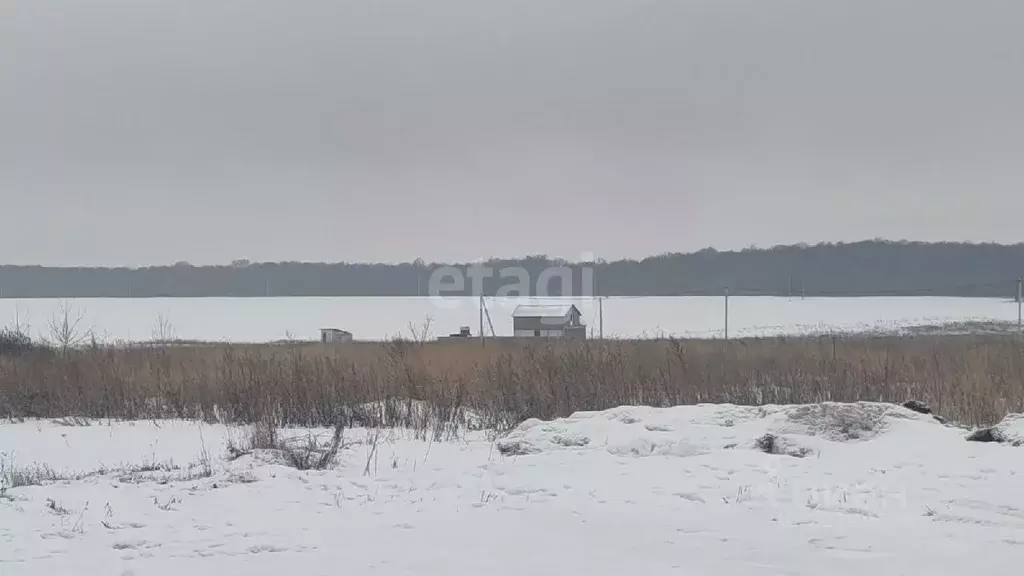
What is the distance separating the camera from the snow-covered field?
3825 cm

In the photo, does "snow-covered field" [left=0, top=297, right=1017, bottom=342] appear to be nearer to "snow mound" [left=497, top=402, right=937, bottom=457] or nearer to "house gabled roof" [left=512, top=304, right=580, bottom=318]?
"house gabled roof" [left=512, top=304, right=580, bottom=318]

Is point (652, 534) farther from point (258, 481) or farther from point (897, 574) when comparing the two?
point (258, 481)

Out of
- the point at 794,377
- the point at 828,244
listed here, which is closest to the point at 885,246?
the point at 828,244

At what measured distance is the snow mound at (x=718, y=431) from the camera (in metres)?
7.85

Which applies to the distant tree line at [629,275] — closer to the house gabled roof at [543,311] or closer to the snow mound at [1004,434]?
the house gabled roof at [543,311]

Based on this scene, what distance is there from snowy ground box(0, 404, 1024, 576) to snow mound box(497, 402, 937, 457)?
0.08 ft

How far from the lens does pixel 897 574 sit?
14.0ft

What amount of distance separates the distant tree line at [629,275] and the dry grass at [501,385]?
5324 centimetres

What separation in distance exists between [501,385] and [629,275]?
7677 centimetres

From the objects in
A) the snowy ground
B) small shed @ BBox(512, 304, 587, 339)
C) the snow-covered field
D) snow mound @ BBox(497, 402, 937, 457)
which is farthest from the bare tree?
small shed @ BBox(512, 304, 587, 339)

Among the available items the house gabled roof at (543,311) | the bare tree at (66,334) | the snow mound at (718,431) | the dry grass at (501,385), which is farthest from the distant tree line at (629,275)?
the snow mound at (718,431)

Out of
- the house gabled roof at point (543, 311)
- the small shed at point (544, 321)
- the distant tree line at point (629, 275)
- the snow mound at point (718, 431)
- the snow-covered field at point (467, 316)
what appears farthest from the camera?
the distant tree line at point (629, 275)

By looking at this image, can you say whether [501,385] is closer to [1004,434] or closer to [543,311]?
[1004,434]

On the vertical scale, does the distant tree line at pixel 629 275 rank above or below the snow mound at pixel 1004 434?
above
